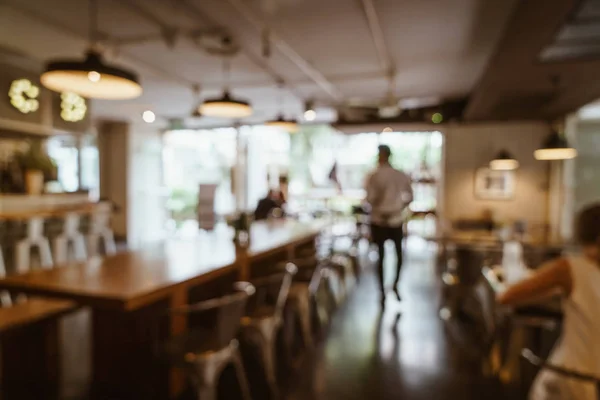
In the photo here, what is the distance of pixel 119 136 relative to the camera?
950 centimetres

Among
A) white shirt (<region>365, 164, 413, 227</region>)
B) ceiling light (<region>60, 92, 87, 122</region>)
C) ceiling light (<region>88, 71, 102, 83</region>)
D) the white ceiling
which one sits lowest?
white shirt (<region>365, 164, 413, 227</region>)

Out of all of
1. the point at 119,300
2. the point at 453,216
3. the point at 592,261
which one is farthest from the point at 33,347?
the point at 453,216

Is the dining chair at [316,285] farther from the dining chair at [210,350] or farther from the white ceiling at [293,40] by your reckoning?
the white ceiling at [293,40]

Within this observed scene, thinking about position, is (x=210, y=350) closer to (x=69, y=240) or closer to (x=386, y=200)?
(x=386, y=200)

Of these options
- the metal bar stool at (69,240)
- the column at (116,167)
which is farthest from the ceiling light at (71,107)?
the column at (116,167)

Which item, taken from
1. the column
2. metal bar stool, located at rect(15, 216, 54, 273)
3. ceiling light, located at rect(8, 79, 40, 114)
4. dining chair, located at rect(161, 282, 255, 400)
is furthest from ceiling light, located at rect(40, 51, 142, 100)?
the column

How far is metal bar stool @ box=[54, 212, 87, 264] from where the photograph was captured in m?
5.52

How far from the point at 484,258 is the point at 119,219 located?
8891mm

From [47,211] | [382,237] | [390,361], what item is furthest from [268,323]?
[47,211]

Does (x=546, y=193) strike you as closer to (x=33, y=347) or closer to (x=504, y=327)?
(x=504, y=327)

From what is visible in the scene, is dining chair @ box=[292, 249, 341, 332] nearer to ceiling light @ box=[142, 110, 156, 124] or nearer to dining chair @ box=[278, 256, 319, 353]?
dining chair @ box=[278, 256, 319, 353]

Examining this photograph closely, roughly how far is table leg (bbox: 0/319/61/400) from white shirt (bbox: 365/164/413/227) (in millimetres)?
3176

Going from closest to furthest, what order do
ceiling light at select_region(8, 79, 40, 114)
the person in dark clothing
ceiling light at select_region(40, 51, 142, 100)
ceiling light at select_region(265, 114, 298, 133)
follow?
ceiling light at select_region(40, 51, 142, 100) < ceiling light at select_region(265, 114, 298, 133) < ceiling light at select_region(8, 79, 40, 114) < the person in dark clothing

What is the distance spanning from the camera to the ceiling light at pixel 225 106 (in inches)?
133
